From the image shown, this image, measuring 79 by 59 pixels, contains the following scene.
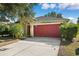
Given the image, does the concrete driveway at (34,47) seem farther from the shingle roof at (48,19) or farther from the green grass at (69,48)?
the shingle roof at (48,19)

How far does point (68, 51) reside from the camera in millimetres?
5891

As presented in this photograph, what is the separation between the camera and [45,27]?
20.3 ft

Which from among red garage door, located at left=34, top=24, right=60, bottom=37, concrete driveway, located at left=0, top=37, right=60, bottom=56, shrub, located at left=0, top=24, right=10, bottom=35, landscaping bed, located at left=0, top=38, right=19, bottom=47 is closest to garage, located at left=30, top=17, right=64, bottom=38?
red garage door, located at left=34, top=24, right=60, bottom=37

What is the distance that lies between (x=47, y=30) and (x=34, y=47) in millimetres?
491

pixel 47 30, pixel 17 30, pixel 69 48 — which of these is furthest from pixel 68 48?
pixel 17 30

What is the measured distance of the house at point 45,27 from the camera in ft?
19.8

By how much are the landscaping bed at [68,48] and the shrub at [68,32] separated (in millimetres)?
143

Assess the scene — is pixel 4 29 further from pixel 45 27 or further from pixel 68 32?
pixel 68 32

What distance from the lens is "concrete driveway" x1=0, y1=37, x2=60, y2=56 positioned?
597cm

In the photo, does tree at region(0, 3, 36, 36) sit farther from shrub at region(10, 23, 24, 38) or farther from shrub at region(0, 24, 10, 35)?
shrub at region(0, 24, 10, 35)

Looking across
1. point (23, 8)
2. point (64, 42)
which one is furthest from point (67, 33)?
point (23, 8)

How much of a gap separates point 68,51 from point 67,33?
0.45m

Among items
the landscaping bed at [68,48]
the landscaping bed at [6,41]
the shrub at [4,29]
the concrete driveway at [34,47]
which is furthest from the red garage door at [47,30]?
the shrub at [4,29]

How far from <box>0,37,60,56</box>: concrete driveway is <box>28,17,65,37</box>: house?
0.12m
